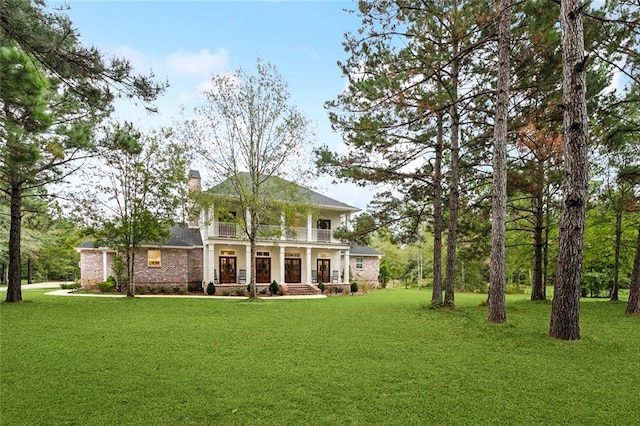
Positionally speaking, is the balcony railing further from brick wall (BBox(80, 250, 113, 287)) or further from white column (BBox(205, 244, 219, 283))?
brick wall (BBox(80, 250, 113, 287))

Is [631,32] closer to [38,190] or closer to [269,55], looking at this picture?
[269,55]

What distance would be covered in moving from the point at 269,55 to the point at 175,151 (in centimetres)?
573

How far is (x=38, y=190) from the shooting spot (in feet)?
46.2

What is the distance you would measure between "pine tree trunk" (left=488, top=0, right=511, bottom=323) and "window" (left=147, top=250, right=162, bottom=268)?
17.2 meters

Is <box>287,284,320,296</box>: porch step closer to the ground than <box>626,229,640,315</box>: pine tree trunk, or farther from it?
closer to the ground

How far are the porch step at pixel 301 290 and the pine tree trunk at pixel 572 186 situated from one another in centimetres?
1483

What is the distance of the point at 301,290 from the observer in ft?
66.5

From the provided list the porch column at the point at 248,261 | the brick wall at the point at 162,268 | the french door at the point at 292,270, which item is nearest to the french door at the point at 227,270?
the porch column at the point at 248,261

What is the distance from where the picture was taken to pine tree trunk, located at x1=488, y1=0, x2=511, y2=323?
317 inches

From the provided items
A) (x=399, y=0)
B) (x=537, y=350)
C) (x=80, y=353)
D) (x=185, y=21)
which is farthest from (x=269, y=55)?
(x=537, y=350)

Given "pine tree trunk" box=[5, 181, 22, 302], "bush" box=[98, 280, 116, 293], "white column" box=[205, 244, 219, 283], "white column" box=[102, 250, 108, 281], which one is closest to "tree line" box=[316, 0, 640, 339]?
"white column" box=[205, 244, 219, 283]

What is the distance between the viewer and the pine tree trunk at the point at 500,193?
8.05 meters

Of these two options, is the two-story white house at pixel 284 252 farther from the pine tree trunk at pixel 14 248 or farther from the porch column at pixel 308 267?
the pine tree trunk at pixel 14 248

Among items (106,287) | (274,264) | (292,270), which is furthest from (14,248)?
(292,270)
